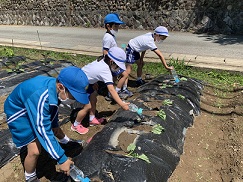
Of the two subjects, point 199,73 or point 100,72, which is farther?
point 199,73

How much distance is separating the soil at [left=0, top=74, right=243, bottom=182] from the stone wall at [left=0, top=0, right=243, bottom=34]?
24.4ft

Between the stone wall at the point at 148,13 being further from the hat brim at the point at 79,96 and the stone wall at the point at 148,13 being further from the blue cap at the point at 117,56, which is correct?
the hat brim at the point at 79,96

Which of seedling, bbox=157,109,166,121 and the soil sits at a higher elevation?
seedling, bbox=157,109,166,121

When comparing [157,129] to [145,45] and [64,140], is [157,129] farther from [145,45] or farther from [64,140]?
[145,45]

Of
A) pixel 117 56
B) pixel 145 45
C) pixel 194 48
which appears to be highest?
pixel 117 56

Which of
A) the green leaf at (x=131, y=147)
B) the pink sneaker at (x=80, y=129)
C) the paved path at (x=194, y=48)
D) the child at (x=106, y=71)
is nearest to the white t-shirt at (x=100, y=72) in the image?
the child at (x=106, y=71)

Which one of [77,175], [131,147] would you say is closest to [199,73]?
[131,147]

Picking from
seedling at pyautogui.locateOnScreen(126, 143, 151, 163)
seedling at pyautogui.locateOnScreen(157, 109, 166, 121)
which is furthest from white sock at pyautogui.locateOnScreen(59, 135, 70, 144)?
seedling at pyautogui.locateOnScreen(157, 109, 166, 121)

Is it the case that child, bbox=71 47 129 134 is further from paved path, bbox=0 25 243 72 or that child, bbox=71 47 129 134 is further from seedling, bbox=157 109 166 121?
paved path, bbox=0 25 243 72

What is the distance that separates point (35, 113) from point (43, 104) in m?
0.10

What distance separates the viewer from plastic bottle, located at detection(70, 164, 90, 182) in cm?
229

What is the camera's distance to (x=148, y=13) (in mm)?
12672

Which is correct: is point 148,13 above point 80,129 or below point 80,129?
above

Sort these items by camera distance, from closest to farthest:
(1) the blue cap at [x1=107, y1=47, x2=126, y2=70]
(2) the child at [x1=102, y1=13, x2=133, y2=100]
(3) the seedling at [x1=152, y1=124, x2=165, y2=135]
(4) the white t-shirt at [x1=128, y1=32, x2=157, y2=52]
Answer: (3) the seedling at [x1=152, y1=124, x2=165, y2=135] < (1) the blue cap at [x1=107, y1=47, x2=126, y2=70] < (2) the child at [x1=102, y1=13, x2=133, y2=100] < (4) the white t-shirt at [x1=128, y1=32, x2=157, y2=52]
